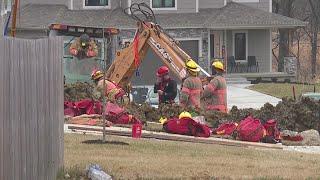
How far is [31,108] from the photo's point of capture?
809 centimetres

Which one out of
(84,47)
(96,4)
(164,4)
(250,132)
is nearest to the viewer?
(250,132)

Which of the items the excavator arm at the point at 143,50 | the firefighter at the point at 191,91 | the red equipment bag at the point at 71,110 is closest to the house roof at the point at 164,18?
the excavator arm at the point at 143,50

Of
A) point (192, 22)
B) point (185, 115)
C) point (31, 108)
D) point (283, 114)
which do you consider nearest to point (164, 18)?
point (192, 22)

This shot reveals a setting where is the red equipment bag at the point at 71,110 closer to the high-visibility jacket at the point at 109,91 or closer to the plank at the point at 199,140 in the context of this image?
the high-visibility jacket at the point at 109,91

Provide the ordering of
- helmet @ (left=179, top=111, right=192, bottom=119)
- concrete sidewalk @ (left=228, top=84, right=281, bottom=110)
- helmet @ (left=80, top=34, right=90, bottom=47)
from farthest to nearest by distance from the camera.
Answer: concrete sidewalk @ (left=228, top=84, right=281, bottom=110), helmet @ (left=80, top=34, right=90, bottom=47), helmet @ (left=179, top=111, right=192, bottom=119)

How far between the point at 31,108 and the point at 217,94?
408 inches

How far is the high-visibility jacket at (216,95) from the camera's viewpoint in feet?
58.0

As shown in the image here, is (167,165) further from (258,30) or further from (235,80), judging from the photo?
(258,30)

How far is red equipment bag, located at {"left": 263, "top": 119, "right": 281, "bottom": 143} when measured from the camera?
1510 cm

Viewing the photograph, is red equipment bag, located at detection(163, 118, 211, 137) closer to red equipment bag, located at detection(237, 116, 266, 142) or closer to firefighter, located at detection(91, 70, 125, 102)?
red equipment bag, located at detection(237, 116, 266, 142)

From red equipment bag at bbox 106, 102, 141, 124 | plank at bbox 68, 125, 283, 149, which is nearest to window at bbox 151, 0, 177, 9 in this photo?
red equipment bag at bbox 106, 102, 141, 124

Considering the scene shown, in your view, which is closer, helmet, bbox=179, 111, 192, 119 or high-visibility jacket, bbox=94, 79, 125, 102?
helmet, bbox=179, 111, 192, 119

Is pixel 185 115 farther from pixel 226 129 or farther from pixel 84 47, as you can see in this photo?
pixel 84 47

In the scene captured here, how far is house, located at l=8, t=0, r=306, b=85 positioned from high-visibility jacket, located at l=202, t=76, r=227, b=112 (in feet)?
66.8
